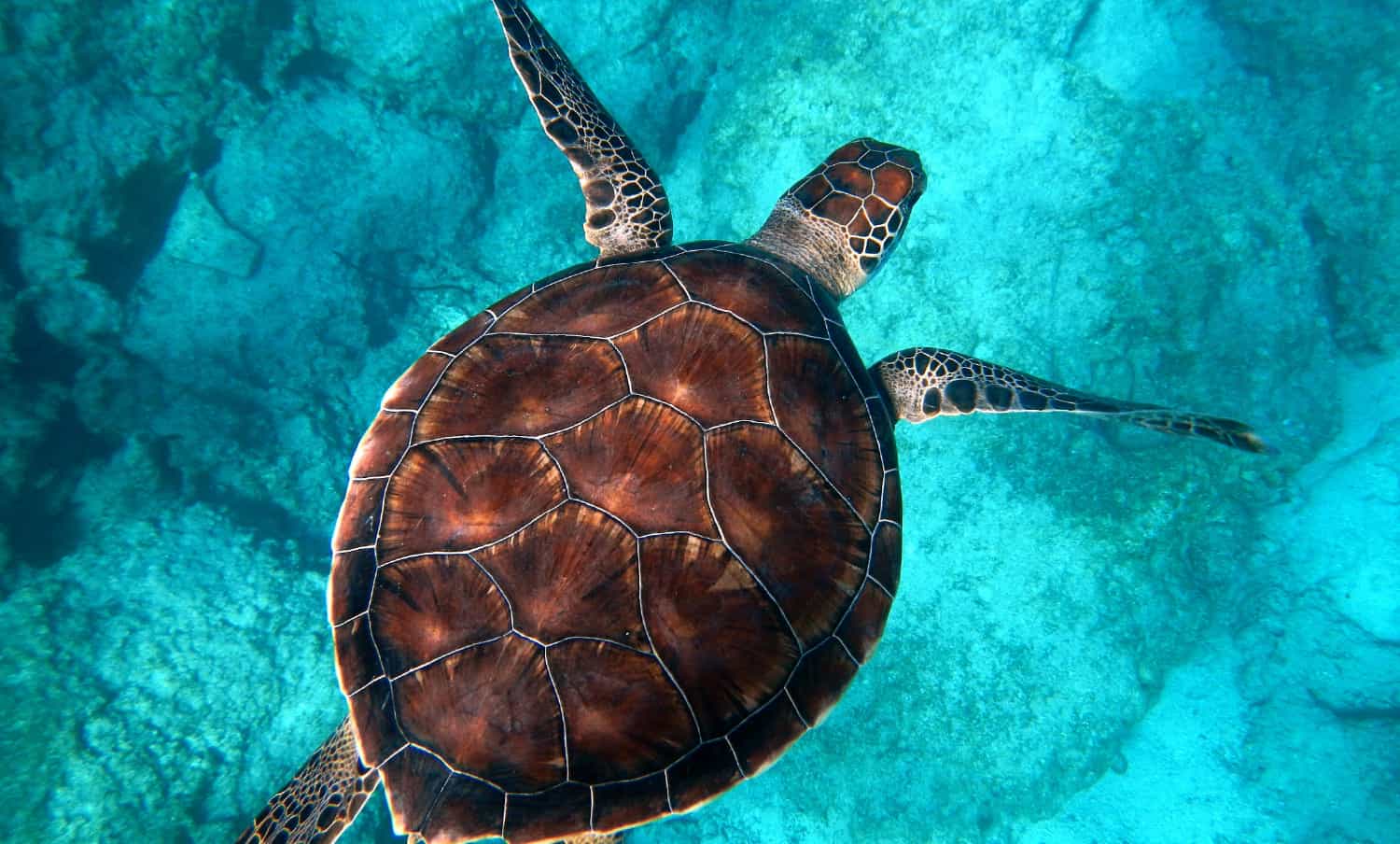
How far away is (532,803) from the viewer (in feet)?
6.08

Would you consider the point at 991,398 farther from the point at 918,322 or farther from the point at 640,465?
the point at 918,322

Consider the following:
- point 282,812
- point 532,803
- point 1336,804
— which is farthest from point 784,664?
point 1336,804

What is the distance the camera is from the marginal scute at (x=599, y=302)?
2432mm

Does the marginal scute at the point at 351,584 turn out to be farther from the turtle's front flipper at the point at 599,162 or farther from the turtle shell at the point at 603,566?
the turtle's front flipper at the point at 599,162

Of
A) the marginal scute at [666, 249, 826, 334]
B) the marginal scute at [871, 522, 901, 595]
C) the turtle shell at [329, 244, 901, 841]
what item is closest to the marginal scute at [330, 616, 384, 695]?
the turtle shell at [329, 244, 901, 841]

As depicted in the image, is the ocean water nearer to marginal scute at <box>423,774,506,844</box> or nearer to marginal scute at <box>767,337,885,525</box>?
marginal scute at <box>767,337,885,525</box>

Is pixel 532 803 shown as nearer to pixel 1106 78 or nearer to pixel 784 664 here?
pixel 784 664

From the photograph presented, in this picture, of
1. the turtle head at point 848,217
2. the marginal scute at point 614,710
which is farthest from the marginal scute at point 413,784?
the turtle head at point 848,217

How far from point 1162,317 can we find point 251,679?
954 cm

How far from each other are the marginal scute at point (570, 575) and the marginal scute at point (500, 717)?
12cm

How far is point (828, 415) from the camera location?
2506 mm

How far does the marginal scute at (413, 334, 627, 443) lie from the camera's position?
7.00 feet

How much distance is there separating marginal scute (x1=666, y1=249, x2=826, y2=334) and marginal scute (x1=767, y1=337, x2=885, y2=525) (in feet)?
0.35

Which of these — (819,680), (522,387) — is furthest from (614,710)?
(522,387)
